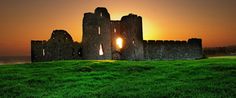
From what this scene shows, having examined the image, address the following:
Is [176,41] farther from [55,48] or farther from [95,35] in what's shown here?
[55,48]

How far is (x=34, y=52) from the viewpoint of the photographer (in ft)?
191

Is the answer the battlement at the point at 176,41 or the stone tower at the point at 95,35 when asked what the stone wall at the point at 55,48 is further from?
the battlement at the point at 176,41

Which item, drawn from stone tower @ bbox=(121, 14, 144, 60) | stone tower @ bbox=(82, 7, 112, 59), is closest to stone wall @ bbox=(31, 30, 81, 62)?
stone tower @ bbox=(82, 7, 112, 59)

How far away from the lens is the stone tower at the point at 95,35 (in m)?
58.7

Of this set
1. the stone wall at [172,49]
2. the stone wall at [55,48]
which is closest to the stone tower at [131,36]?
the stone wall at [172,49]

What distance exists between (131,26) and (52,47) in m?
13.4

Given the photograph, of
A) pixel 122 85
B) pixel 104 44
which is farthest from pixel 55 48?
pixel 122 85

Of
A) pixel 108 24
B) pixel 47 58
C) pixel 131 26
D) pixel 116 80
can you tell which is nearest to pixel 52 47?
pixel 47 58

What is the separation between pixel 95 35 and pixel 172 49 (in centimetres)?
1758

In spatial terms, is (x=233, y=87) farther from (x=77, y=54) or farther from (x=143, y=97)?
(x=77, y=54)

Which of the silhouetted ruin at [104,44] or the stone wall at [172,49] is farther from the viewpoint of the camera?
the stone wall at [172,49]

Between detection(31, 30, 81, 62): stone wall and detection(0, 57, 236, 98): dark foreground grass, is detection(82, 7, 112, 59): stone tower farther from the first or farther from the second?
detection(0, 57, 236, 98): dark foreground grass

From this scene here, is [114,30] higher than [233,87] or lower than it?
higher

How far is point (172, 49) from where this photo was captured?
7025 centimetres
